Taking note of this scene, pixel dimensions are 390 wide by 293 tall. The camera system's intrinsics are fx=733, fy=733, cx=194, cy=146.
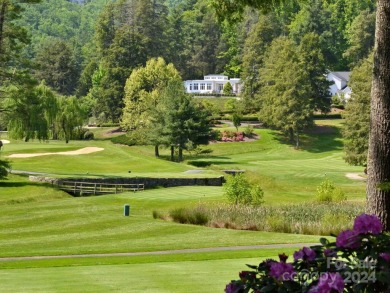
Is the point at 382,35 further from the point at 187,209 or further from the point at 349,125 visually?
the point at 349,125

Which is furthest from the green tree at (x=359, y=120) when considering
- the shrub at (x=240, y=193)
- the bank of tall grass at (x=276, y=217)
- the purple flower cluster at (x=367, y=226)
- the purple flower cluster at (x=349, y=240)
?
the purple flower cluster at (x=349, y=240)

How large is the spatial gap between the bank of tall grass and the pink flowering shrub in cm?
1942

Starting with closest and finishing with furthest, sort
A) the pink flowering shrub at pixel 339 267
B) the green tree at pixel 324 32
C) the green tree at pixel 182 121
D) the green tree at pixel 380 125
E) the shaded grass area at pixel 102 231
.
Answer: the pink flowering shrub at pixel 339 267, the green tree at pixel 380 125, the shaded grass area at pixel 102 231, the green tree at pixel 182 121, the green tree at pixel 324 32

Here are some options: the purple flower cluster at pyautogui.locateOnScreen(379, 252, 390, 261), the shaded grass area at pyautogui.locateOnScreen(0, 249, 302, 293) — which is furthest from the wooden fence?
the purple flower cluster at pyautogui.locateOnScreen(379, 252, 390, 261)

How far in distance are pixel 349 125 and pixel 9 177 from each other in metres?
28.7

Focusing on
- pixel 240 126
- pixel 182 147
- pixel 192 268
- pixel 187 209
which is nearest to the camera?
pixel 192 268

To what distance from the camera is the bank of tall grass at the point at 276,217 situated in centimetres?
2608

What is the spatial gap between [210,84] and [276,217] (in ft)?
332

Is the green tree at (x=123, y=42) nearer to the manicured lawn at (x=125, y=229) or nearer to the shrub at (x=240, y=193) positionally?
the manicured lawn at (x=125, y=229)

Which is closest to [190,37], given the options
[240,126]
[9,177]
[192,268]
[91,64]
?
[91,64]

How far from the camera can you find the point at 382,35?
10.4 meters

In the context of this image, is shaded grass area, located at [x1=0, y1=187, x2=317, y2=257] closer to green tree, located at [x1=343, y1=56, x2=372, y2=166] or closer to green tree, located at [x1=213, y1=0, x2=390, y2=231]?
green tree, located at [x1=213, y1=0, x2=390, y2=231]

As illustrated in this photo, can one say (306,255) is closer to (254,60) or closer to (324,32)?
(254,60)

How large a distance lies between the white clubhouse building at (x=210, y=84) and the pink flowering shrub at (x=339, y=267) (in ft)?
390
